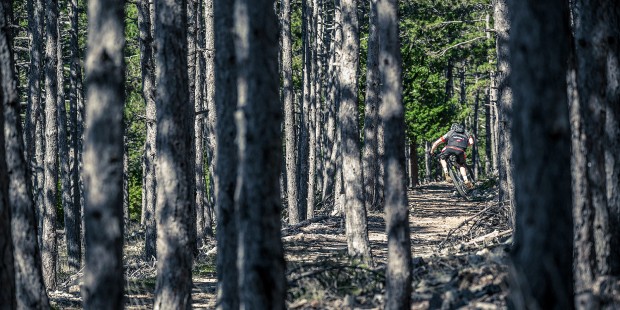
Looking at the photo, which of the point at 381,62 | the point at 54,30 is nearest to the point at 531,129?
the point at 381,62

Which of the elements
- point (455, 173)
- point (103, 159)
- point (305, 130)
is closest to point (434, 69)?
point (305, 130)

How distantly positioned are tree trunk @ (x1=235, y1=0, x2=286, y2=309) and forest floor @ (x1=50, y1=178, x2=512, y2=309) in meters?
2.37

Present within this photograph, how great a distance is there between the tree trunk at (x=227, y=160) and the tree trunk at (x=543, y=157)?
363 cm

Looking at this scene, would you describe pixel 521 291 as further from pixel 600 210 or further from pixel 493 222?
pixel 493 222

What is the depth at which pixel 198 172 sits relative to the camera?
26234mm

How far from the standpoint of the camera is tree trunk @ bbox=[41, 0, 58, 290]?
19969 mm

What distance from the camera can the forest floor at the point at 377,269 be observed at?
364 inches

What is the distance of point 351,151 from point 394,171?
5655mm

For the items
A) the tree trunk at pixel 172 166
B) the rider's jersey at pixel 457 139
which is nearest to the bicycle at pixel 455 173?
the rider's jersey at pixel 457 139

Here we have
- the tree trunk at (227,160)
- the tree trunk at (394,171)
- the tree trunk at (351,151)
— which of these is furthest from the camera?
the tree trunk at (351,151)

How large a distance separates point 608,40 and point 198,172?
18927mm

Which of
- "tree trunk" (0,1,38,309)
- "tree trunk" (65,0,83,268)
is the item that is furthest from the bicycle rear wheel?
"tree trunk" (0,1,38,309)

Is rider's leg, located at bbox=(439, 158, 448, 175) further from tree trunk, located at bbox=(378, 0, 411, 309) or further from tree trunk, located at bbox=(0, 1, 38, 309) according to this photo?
tree trunk, located at bbox=(0, 1, 38, 309)

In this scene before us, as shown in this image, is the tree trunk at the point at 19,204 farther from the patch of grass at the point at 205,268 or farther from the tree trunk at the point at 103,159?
the patch of grass at the point at 205,268
